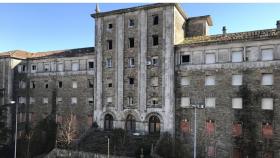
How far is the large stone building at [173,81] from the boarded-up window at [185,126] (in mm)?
131

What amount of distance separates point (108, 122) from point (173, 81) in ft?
37.3

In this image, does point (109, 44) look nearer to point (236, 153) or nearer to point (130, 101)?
point (130, 101)

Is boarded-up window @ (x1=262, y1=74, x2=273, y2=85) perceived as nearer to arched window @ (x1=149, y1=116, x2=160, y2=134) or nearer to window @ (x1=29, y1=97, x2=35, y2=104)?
arched window @ (x1=149, y1=116, x2=160, y2=134)

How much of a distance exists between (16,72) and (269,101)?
40405 mm

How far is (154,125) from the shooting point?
42.1 metres

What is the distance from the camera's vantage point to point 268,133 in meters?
35.3

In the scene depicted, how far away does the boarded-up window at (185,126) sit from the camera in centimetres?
4009

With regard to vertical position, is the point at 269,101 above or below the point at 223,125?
above

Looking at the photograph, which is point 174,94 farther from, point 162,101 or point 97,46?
point 97,46

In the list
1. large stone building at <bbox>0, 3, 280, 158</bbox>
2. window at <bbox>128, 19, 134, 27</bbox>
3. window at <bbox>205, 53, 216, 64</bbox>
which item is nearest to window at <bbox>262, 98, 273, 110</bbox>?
large stone building at <bbox>0, 3, 280, 158</bbox>

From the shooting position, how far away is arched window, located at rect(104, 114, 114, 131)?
45094 millimetres

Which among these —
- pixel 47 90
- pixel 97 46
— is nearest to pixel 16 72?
pixel 47 90

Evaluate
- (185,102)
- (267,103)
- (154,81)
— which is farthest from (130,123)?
(267,103)

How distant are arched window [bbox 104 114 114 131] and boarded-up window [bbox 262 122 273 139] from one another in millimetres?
20014
